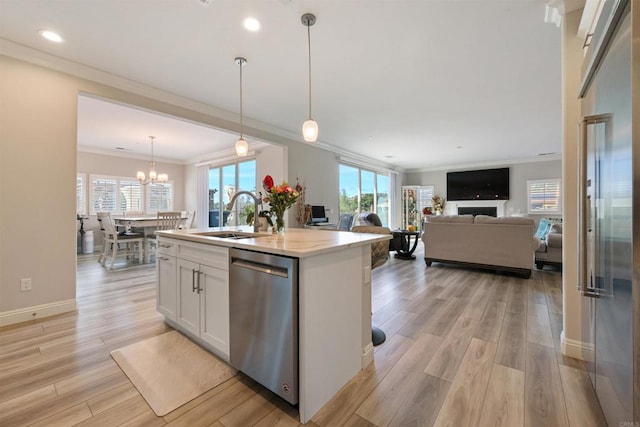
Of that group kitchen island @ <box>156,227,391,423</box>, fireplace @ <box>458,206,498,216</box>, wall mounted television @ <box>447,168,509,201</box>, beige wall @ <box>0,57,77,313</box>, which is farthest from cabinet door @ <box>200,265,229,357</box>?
fireplace @ <box>458,206,498,216</box>

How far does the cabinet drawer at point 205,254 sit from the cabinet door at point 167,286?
8.3 inches

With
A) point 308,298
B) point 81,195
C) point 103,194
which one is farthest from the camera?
point 103,194

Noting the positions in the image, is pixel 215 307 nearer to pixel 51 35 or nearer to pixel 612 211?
pixel 612 211

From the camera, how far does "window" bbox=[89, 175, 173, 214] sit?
21.5 feet

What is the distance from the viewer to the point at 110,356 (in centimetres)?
192

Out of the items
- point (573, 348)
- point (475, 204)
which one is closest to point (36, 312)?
point (573, 348)

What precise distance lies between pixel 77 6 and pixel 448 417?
3.74m

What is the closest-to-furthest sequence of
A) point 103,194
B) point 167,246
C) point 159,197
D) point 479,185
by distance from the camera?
point 167,246, point 103,194, point 159,197, point 479,185

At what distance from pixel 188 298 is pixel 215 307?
1.29ft

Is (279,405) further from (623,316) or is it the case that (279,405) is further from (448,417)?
(623,316)

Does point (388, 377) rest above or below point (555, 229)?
below

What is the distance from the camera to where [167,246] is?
2283 millimetres

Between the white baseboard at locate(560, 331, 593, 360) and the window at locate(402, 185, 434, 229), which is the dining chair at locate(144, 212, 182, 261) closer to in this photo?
the white baseboard at locate(560, 331, 593, 360)

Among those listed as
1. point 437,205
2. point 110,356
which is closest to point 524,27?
point 110,356
